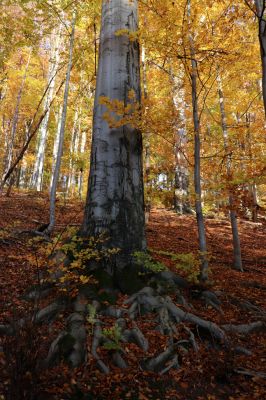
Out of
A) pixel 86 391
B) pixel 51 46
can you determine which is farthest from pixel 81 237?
pixel 51 46

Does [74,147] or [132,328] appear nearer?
[132,328]

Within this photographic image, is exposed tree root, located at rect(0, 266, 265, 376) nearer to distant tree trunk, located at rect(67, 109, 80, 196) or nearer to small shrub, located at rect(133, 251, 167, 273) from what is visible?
small shrub, located at rect(133, 251, 167, 273)

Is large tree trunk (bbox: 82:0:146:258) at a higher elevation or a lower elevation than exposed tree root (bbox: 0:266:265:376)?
higher

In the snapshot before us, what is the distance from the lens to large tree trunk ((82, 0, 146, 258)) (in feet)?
13.5

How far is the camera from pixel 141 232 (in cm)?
429

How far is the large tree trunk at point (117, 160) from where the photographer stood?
411 centimetres

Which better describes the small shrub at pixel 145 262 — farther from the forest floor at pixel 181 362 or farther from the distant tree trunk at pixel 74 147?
the distant tree trunk at pixel 74 147

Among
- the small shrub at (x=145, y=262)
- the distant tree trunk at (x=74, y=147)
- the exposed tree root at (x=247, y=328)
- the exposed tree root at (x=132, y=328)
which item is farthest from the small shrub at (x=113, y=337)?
the distant tree trunk at (x=74, y=147)

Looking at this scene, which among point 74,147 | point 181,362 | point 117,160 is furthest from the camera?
point 74,147

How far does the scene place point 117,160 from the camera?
13.9ft

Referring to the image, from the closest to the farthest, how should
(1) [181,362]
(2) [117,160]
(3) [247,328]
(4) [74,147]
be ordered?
(1) [181,362] < (3) [247,328] < (2) [117,160] < (4) [74,147]

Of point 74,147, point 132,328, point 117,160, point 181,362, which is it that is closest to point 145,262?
point 132,328

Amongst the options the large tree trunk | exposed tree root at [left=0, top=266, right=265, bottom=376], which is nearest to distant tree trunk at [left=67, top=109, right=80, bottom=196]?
the large tree trunk

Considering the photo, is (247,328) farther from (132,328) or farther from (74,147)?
(74,147)
